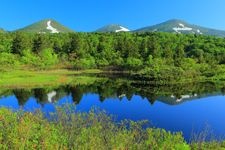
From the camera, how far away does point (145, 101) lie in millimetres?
56062

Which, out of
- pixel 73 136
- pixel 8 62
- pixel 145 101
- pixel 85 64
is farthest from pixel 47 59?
pixel 73 136

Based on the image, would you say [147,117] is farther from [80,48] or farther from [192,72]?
[80,48]

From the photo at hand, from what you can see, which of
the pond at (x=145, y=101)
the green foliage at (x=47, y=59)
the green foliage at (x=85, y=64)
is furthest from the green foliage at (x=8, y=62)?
the pond at (x=145, y=101)

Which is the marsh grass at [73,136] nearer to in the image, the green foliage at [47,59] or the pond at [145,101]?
the pond at [145,101]

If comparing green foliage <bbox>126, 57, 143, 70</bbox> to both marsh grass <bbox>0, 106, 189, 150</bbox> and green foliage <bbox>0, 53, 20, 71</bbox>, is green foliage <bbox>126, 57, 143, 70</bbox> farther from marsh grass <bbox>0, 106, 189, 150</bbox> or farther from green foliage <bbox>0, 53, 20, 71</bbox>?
marsh grass <bbox>0, 106, 189, 150</bbox>

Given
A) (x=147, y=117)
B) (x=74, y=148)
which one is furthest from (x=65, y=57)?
(x=74, y=148)

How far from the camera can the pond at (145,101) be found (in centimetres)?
4241

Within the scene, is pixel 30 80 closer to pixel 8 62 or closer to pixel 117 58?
pixel 8 62

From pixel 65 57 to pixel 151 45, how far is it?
76.7 ft

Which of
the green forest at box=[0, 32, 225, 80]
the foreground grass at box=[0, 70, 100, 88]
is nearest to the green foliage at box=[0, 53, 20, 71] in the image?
the green forest at box=[0, 32, 225, 80]

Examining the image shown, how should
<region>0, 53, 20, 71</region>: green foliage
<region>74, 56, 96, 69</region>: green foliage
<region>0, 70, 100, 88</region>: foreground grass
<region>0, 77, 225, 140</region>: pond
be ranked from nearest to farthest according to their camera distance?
<region>0, 77, 225, 140</region>: pond → <region>0, 70, 100, 88</region>: foreground grass → <region>0, 53, 20, 71</region>: green foliage → <region>74, 56, 96, 69</region>: green foliage

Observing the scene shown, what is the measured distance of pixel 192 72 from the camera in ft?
279

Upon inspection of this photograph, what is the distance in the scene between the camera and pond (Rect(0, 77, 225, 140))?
42406 millimetres

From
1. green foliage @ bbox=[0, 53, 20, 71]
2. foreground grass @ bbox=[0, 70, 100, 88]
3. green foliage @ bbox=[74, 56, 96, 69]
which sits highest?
green foliage @ bbox=[0, 53, 20, 71]
